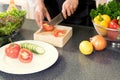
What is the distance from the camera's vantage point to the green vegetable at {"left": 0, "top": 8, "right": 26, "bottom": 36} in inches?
40.6

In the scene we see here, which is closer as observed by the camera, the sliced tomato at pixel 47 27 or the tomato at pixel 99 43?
the tomato at pixel 99 43

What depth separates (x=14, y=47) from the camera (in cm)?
91

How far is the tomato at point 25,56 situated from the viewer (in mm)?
869

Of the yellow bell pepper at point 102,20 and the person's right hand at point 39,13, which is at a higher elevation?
the yellow bell pepper at point 102,20

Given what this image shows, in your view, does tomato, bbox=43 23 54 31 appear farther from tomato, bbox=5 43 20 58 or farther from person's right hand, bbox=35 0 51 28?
tomato, bbox=5 43 20 58

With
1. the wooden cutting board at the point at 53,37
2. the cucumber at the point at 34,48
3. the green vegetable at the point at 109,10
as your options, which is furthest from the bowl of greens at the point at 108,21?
the cucumber at the point at 34,48

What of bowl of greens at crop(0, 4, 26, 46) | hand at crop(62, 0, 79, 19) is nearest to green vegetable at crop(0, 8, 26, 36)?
bowl of greens at crop(0, 4, 26, 46)

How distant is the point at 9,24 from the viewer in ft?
3.41

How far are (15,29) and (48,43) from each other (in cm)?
18

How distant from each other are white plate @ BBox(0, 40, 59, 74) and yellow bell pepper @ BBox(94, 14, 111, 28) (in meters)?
0.22

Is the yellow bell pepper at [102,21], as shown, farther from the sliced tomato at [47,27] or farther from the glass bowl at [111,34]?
the sliced tomato at [47,27]

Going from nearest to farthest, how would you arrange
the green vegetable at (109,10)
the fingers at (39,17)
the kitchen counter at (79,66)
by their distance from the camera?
the kitchen counter at (79,66) → the green vegetable at (109,10) → the fingers at (39,17)

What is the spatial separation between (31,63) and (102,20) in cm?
36

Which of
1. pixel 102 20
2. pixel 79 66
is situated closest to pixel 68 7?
pixel 102 20
